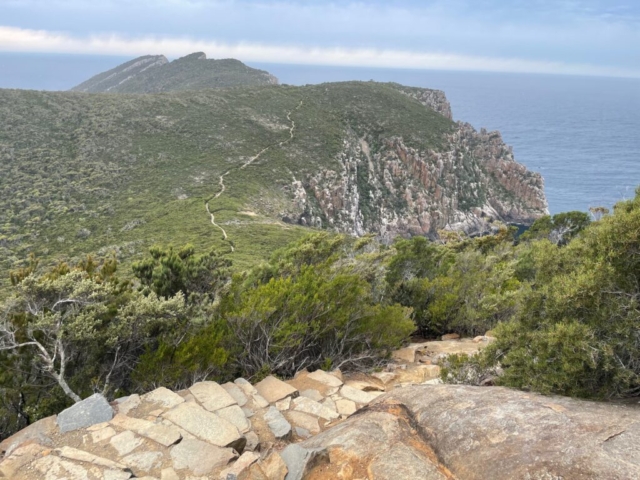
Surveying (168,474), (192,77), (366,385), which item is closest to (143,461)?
(168,474)

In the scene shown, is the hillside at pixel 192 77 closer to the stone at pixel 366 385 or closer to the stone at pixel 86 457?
the stone at pixel 366 385

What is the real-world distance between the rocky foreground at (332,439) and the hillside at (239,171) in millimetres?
19202

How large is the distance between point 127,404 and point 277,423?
2.25 m

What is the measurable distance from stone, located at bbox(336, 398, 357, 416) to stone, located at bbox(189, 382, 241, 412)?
1796mm

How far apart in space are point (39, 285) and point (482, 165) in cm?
8518

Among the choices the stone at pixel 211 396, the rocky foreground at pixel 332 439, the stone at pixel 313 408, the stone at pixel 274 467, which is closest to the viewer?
the rocky foreground at pixel 332 439

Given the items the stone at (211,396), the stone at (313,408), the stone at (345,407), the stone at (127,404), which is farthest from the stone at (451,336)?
the stone at (127,404)

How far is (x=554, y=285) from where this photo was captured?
5.92 metres

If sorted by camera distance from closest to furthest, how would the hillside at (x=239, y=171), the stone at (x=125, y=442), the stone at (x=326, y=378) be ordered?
the stone at (x=125, y=442) < the stone at (x=326, y=378) < the hillside at (x=239, y=171)

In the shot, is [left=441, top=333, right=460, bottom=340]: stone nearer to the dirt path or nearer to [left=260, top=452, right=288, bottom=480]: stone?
[left=260, top=452, right=288, bottom=480]: stone

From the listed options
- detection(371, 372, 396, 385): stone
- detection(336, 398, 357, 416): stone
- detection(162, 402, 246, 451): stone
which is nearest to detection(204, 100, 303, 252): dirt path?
detection(371, 372, 396, 385): stone

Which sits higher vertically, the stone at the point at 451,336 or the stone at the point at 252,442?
the stone at the point at 252,442

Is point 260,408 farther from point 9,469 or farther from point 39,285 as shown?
point 39,285

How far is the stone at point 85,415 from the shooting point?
18.1ft
